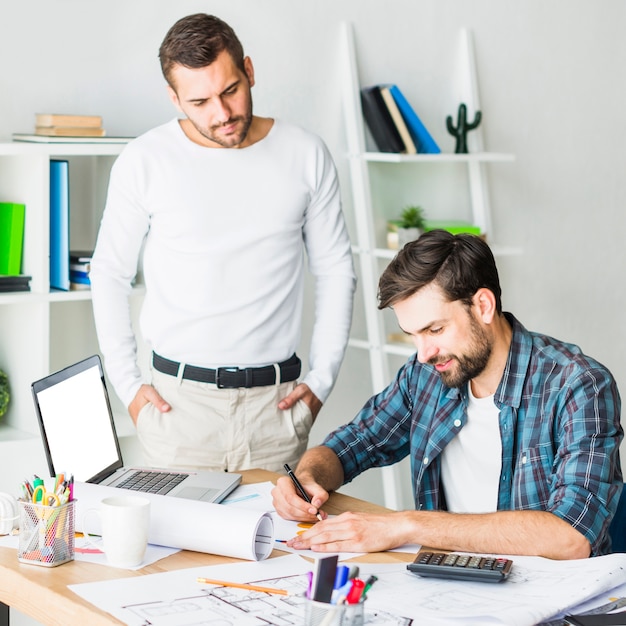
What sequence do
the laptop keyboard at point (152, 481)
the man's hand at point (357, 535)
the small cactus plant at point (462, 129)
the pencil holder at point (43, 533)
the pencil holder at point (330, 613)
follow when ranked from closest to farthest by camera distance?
the pencil holder at point (330, 613), the pencil holder at point (43, 533), the man's hand at point (357, 535), the laptop keyboard at point (152, 481), the small cactus plant at point (462, 129)

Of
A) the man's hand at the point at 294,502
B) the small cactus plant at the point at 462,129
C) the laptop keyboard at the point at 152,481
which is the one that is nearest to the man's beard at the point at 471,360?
the man's hand at the point at 294,502

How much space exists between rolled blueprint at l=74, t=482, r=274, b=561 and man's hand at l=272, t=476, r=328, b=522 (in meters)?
0.18

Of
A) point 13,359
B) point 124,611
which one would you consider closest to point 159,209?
point 13,359

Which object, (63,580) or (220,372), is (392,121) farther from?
(63,580)

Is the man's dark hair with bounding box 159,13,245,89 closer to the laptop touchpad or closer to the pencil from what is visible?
the laptop touchpad

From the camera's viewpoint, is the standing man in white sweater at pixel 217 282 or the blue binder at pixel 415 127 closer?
the standing man in white sweater at pixel 217 282

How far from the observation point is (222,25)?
2.43 metres

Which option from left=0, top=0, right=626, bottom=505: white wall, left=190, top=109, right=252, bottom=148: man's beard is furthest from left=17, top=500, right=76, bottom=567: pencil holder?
left=0, top=0, right=626, bottom=505: white wall

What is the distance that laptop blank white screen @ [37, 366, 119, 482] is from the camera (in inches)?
74.2

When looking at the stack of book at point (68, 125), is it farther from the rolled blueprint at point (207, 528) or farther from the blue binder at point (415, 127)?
the rolled blueprint at point (207, 528)

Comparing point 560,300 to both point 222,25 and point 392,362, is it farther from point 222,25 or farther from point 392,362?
point 222,25

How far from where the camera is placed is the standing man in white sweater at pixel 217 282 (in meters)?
2.53

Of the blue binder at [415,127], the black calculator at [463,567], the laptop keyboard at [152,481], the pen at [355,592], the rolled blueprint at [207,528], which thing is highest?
the blue binder at [415,127]

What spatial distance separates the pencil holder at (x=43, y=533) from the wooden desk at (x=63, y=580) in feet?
0.05
